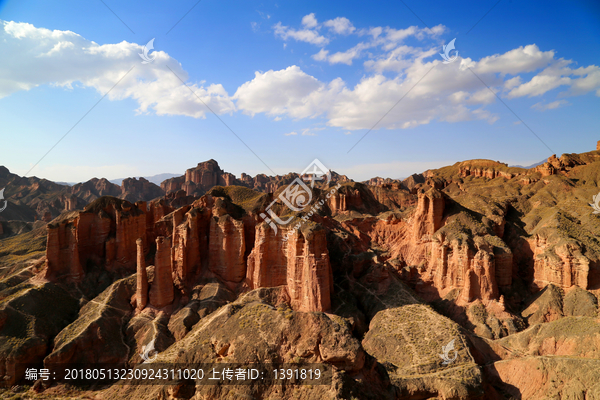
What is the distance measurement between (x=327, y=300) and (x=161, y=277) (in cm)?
2293

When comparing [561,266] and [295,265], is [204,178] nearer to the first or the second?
[295,265]

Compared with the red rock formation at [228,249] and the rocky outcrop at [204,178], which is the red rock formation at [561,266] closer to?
the red rock formation at [228,249]

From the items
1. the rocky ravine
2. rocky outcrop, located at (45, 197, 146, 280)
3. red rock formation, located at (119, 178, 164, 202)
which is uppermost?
red rock formation, located at (119, 178, 164, 202)

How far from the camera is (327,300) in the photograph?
4184cm

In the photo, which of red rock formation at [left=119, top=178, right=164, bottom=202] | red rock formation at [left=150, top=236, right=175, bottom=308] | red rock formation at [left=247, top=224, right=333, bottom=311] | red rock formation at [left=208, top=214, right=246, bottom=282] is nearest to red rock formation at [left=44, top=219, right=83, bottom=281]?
red rock formation at [left=150, top=236, right=175, bottom=308]

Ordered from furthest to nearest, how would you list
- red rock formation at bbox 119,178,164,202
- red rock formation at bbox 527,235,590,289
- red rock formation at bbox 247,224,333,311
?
Result: red rock formation at bbox 119,178,164,202 < red rock formation at bbox 527,235,590,289 < red rock formation at bbox 247,224,333,311

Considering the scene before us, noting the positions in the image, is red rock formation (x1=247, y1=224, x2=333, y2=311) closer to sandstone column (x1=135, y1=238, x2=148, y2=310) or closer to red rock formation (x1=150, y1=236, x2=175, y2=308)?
red rock formation (x1=150, y1=236, x2=175, y2=308)

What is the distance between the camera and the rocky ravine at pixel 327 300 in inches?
995

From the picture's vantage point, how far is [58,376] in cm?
3491

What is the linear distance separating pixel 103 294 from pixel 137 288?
20.1 ft

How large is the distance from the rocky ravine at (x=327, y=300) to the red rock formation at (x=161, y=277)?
→ 0.49 feet

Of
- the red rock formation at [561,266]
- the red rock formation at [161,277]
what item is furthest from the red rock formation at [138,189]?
the red rock formation at [561,266]

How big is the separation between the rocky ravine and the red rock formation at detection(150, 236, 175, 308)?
149 mm

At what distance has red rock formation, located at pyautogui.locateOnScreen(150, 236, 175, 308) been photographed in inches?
1686
